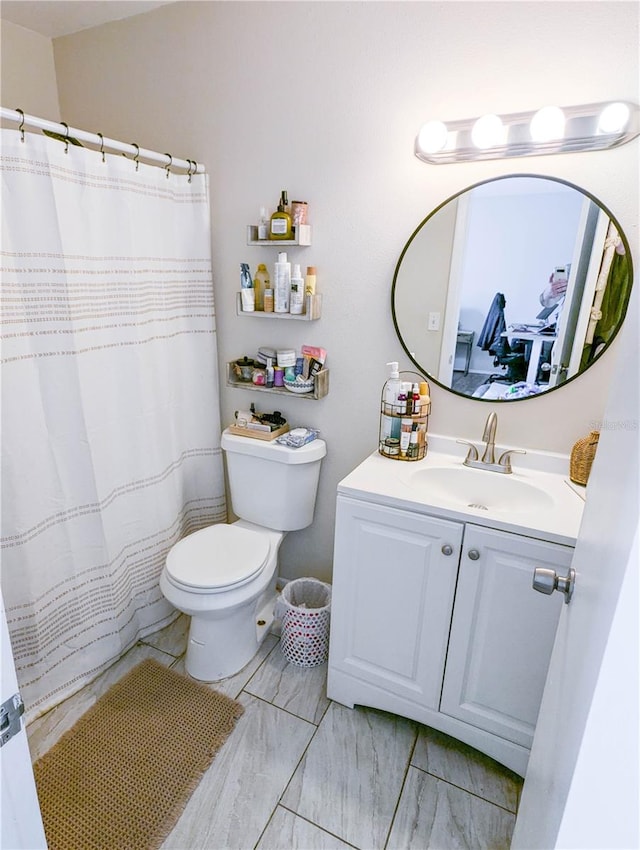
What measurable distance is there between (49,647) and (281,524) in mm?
905

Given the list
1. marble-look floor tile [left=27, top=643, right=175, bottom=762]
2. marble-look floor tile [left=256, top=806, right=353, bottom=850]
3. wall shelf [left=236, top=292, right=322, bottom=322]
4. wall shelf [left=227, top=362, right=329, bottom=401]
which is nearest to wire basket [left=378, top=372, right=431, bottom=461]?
wall shelf [left=227, top=362, right=329, bottom=401]

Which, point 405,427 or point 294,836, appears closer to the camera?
Result: point 294,836

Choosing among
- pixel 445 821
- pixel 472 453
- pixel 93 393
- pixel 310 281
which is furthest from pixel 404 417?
pixel 445 821

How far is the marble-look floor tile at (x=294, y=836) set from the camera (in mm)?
1245

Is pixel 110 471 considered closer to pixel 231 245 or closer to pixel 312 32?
pixel 231 245

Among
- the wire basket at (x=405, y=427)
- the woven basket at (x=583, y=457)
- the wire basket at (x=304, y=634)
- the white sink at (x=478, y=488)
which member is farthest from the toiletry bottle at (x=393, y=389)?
the wire basket at (x=304, y=634)

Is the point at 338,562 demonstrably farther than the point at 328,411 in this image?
No

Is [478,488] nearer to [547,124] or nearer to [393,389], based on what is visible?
[393,389]

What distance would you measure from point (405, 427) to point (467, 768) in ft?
3.62

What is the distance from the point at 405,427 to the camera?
1.64 m

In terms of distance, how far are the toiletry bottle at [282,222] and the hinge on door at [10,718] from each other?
155 cm

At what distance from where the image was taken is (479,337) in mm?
1581

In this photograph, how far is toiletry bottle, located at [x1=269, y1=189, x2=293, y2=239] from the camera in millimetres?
1689

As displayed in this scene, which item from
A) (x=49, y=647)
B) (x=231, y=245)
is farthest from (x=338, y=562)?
(x=231, y=245)
